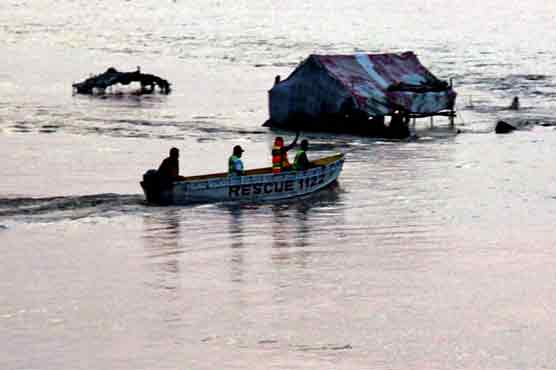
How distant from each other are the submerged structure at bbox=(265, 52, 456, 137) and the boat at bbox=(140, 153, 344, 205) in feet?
42.9

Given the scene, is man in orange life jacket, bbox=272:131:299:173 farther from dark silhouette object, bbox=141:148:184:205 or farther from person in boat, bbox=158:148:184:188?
person in boat, bbox=158:148:184:188

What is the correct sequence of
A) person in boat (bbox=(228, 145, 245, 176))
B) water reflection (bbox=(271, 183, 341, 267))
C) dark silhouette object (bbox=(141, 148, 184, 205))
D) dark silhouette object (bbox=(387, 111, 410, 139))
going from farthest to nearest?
dark silhouette object (bbox=(387, 111, 410, 139)) → person in boat (bbox=(228, 145, 245, 176)) → dark silhouette object (bbox=(141, 148, 184, 205)) → water reflection (bbox=(271, 183, 341, 267))

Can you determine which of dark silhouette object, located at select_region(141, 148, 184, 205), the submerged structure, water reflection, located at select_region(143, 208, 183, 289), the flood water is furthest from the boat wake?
the submerged structure

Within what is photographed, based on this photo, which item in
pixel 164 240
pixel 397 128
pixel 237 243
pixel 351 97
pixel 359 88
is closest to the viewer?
pixel 237 243

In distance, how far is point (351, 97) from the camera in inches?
Answer: 1821

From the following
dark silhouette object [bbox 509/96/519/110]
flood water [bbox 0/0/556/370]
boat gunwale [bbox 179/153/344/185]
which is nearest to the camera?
flood water [bbox 0/0/556/370]

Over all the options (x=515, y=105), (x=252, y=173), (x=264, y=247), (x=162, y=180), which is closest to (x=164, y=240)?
(x=264, y=247)

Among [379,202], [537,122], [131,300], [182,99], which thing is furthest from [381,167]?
[182,99]

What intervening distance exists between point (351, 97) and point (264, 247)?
19383 mm

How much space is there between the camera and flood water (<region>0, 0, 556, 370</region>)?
2050cm

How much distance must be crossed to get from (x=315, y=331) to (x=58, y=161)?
2086 cm

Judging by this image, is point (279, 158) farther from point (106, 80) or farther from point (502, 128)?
point (106, 80)

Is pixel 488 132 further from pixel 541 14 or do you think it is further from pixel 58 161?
pixel 541 14

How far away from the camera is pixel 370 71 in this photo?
159 ft
